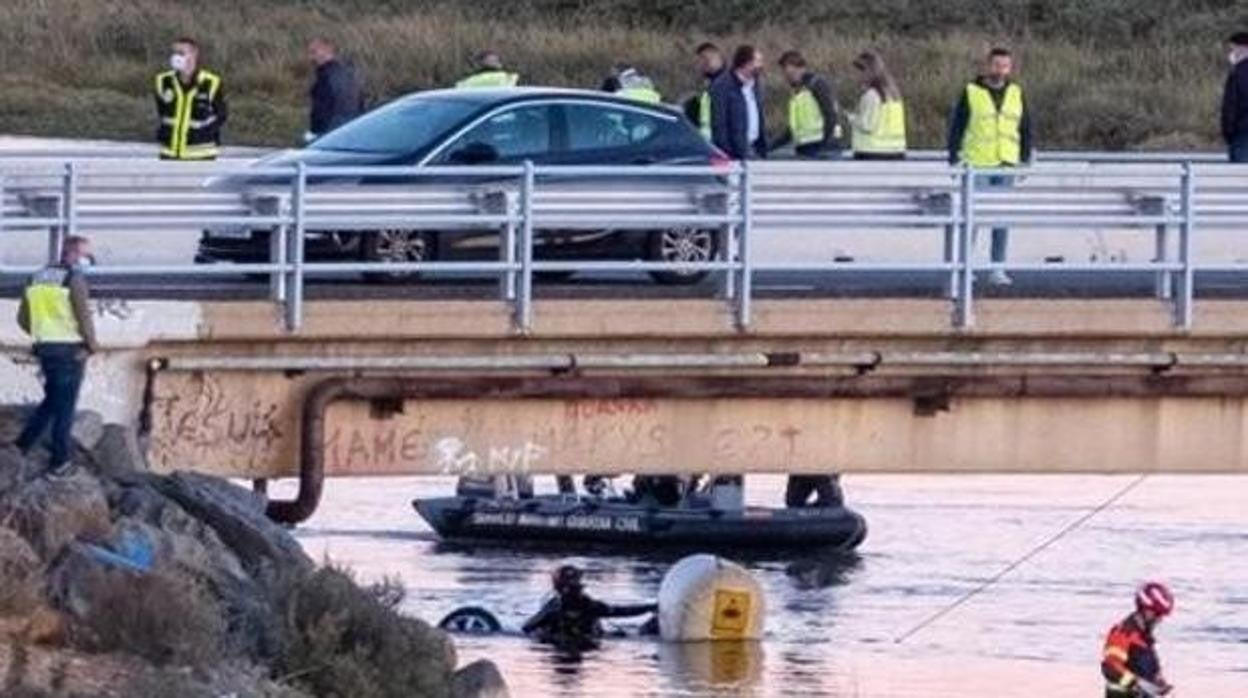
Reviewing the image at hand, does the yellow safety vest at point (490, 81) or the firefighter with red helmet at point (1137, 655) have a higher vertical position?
the yellow safety vest at point (490, 81)

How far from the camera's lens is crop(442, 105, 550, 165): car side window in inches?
968

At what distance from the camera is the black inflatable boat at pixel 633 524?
40.2 metres

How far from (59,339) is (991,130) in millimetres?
8389

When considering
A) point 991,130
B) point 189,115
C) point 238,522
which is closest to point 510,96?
point 189,115

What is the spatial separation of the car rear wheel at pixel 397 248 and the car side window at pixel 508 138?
161cm

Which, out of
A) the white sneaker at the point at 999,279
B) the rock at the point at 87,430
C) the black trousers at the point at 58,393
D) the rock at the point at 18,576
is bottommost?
the rock at the point at 18,576

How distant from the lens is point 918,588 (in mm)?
37969

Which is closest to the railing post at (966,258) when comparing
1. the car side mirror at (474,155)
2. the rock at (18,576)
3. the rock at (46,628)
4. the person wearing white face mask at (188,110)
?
the car side mirror at (474,155)

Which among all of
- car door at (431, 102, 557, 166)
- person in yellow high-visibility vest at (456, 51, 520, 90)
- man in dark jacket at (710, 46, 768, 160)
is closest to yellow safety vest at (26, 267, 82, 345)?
car door at (431, 102, 557, 166)

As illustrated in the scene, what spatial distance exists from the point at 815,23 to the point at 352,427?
1924 inches

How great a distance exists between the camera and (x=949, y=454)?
21.9 m

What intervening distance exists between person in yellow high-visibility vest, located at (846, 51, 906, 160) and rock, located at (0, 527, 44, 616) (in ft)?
38.3

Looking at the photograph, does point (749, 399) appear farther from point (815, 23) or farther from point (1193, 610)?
point (815, 23)

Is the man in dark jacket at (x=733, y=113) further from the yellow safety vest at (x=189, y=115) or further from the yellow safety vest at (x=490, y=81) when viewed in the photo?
the yellow safety vest at (x=189, y=115)
